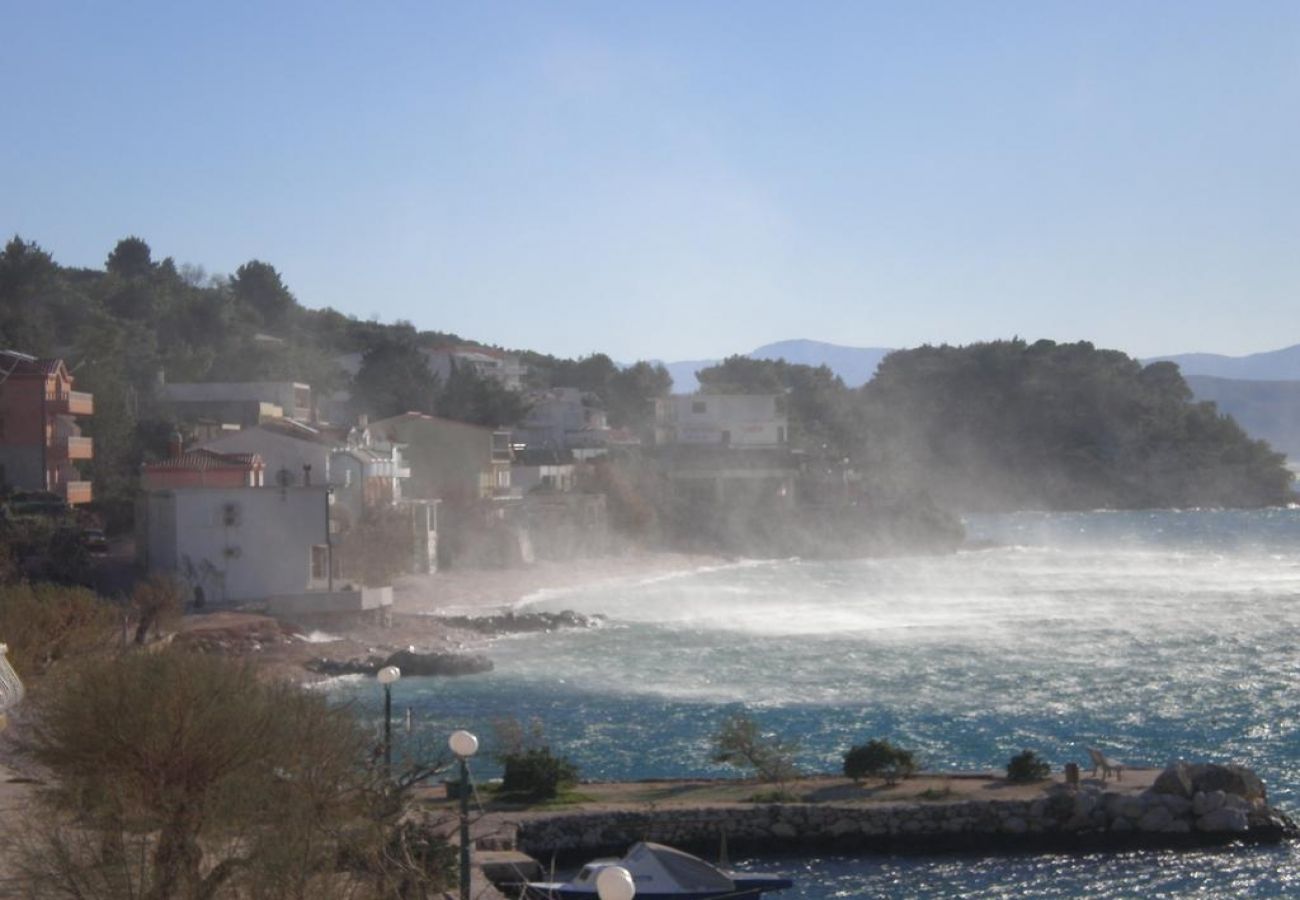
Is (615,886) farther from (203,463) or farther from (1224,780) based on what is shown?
(203,463)

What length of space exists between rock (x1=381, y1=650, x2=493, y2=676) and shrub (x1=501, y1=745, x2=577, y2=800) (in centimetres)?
1348

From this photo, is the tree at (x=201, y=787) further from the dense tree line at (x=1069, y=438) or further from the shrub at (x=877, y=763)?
the dense tree line at (x=1069, y=438)

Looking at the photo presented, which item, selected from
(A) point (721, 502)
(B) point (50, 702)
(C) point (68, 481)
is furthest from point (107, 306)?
(B) point (50, 702)

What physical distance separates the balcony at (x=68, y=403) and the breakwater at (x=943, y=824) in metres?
29.7

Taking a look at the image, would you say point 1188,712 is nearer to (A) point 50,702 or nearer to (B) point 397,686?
(B) point 397,686

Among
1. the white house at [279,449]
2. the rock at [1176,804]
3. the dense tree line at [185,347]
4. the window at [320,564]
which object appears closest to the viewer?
the rock at [1176,804]

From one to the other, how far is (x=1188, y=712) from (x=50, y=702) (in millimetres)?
20994

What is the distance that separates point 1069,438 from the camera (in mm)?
137000

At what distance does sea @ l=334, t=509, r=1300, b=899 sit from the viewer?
18.4 m

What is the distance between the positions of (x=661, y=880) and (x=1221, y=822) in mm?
7454

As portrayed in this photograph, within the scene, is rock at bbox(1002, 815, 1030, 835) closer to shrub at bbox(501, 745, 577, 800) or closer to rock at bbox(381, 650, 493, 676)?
shrub at bbox(501, 745, 577, 800)

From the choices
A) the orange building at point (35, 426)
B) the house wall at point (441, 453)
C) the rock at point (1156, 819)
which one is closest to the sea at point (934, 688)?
the rock at point (1156, 819)

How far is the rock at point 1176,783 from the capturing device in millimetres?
19750

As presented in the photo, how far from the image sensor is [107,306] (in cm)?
7944
